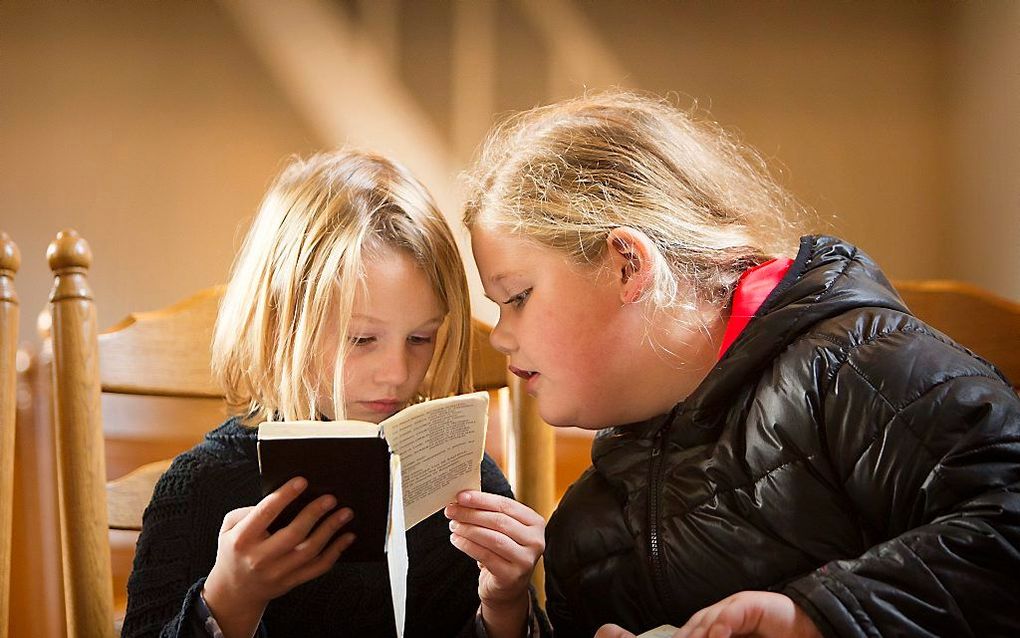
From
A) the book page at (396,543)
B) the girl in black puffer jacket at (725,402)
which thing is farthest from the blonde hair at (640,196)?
the book page at (396,543)

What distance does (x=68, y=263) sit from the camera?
54.6 inches

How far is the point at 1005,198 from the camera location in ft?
7.50

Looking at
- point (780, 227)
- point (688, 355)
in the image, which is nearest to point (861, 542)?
point (688, 355)

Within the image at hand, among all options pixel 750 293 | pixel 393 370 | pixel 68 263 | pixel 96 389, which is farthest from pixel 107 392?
pixel 750 293

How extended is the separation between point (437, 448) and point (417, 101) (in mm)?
1902

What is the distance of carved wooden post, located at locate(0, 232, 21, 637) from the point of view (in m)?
1.41

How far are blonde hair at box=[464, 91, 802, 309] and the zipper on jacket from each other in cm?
15

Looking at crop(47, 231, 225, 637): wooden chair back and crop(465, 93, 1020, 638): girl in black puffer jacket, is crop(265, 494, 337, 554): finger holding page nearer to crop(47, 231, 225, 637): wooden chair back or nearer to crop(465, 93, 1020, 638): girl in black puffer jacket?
crop(465, 93, 1020, 638): girl in black puffer jacket

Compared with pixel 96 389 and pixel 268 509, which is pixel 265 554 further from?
pixel 96 389

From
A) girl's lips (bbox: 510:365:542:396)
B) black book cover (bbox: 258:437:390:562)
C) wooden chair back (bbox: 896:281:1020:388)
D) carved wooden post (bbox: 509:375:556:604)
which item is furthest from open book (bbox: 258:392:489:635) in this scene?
wooden chair back (bbox: 896:281:1020:388)

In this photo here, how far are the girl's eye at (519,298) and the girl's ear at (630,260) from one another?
3.9 inches

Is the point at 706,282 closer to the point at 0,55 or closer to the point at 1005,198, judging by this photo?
the point at 1005,198

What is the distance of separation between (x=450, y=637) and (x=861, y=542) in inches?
21.9

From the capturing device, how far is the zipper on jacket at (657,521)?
105cm
